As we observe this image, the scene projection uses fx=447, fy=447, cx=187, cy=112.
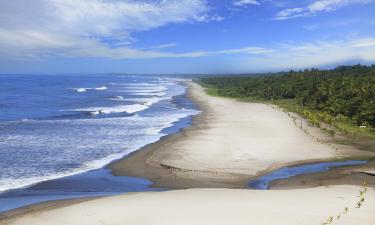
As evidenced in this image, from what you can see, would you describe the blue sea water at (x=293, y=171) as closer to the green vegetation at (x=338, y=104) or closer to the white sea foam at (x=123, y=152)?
the white sea foam at (x=123, y=152)

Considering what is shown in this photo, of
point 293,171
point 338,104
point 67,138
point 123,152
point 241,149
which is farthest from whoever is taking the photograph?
point 338,104

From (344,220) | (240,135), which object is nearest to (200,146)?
(240,135)

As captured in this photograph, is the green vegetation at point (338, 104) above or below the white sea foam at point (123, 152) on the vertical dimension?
above

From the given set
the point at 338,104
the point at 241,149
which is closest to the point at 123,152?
the point at 241,149

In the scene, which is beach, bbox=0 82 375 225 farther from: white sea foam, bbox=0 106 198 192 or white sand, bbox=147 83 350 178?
white sea foam, bbox=0 106 198 192

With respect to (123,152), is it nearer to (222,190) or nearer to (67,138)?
(67,138)

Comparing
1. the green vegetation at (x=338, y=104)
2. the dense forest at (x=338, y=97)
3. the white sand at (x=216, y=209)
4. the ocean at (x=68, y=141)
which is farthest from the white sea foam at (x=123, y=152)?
the dense forest at (x=338, y=97)
